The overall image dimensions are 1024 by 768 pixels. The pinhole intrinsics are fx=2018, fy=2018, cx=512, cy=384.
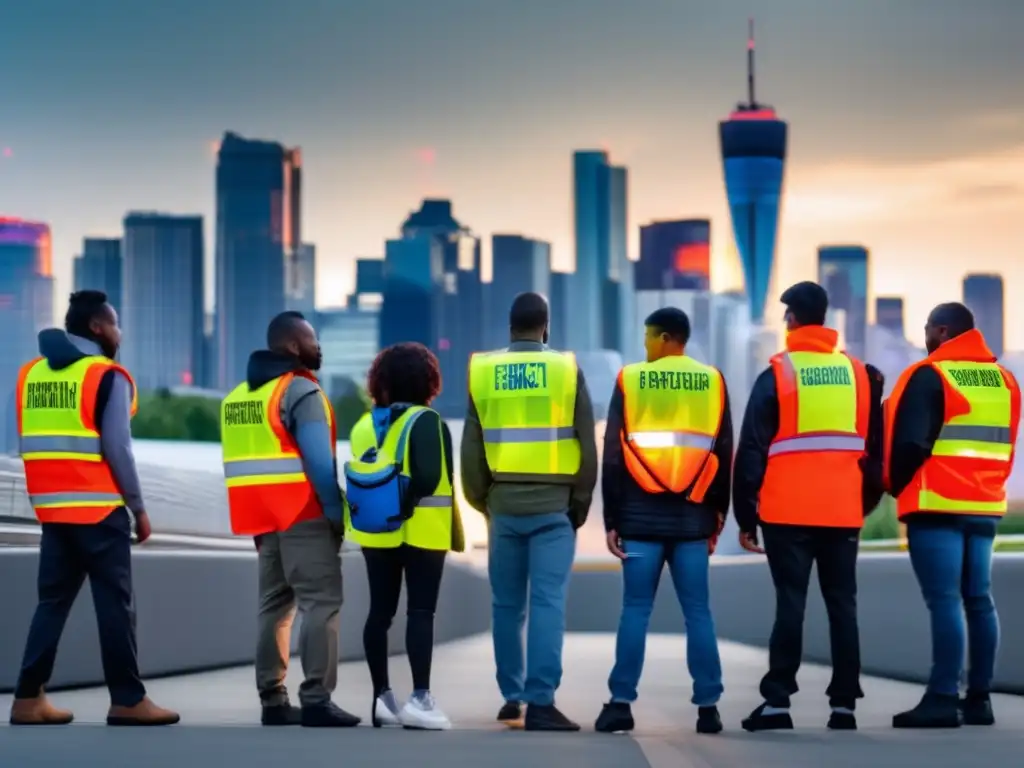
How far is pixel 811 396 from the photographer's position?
8711 mm

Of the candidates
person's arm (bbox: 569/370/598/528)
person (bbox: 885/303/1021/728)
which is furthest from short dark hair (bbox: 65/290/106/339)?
person (bbox: 885/303/1021/728)

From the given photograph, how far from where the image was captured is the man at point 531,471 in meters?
8.70

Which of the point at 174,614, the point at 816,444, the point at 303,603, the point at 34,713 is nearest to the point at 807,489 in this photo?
the point at 816,444

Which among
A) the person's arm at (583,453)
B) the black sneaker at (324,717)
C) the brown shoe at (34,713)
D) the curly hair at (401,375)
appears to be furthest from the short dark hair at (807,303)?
the brown shoe at (34,713)

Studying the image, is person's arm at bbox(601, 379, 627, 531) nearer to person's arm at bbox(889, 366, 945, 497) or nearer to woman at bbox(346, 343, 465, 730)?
woman at bbox(346, 343, 465, 730)

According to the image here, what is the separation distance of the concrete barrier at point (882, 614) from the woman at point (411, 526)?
381 centimetres

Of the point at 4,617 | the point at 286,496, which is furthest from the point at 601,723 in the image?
the point at 4,617

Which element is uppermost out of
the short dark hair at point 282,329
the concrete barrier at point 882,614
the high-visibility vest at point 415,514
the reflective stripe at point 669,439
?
the short dark hair at point 282,329

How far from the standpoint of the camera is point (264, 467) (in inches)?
342

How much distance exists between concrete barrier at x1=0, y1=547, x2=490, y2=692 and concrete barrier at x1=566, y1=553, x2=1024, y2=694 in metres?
3.88

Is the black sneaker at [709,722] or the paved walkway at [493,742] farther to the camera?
the black sneaker at [709,722]

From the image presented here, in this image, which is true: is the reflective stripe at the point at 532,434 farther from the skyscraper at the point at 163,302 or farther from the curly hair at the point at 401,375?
the skyscraper at the point at 163,302

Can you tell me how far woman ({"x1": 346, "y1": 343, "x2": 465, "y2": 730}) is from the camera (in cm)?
856

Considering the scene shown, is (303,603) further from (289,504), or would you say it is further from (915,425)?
(915,425)
